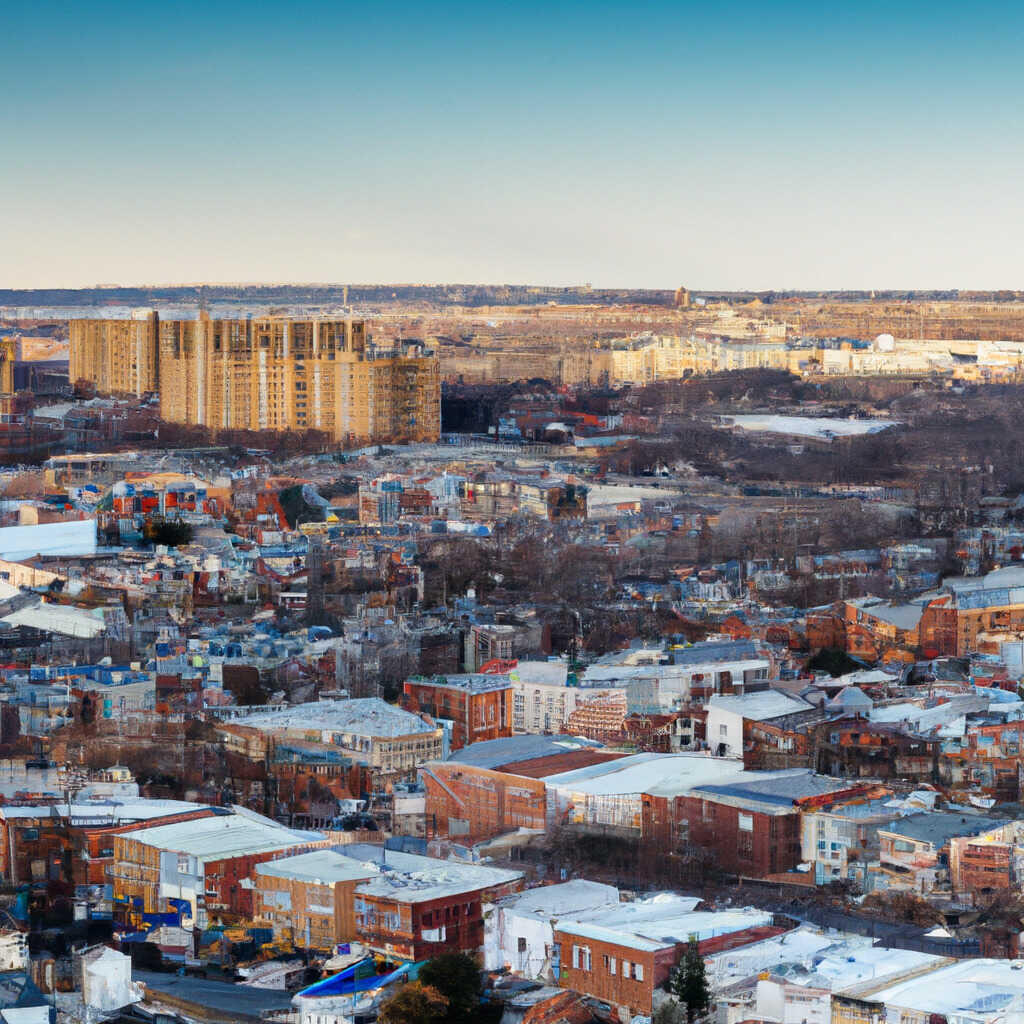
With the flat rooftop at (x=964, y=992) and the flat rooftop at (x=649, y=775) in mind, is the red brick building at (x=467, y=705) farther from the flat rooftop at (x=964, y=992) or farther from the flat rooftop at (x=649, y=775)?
the flat rooftop at (x=964, y=992)

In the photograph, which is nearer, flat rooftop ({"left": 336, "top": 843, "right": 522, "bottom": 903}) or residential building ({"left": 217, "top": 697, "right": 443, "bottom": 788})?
flat rooftop ({"left": 336, "top": 843, "right": 522, "bottom": 903})

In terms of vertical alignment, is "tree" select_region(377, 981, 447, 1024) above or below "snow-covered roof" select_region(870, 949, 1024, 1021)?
below

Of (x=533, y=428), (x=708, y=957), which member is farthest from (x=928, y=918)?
(x=533, y=428)

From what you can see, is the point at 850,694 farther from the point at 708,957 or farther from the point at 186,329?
the point at 186,329

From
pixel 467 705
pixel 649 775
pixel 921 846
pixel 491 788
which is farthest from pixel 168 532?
pixel 921 846

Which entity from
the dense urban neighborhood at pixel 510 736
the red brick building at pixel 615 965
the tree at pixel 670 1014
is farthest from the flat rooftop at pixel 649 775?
the tree at pixel 670 1014

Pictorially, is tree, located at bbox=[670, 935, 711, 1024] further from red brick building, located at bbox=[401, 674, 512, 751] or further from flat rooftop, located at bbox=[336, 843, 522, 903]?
red brick building, located at bbox=[401, 674, 512, 751]

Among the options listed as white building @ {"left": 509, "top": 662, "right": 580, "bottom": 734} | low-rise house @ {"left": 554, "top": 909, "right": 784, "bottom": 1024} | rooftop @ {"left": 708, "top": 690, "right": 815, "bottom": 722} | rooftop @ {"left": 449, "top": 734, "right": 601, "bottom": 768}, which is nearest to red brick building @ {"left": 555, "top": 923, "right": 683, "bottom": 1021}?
low-rise house @ {"left": 554, "top": 909, "right": 784, "bottom": 1024}
